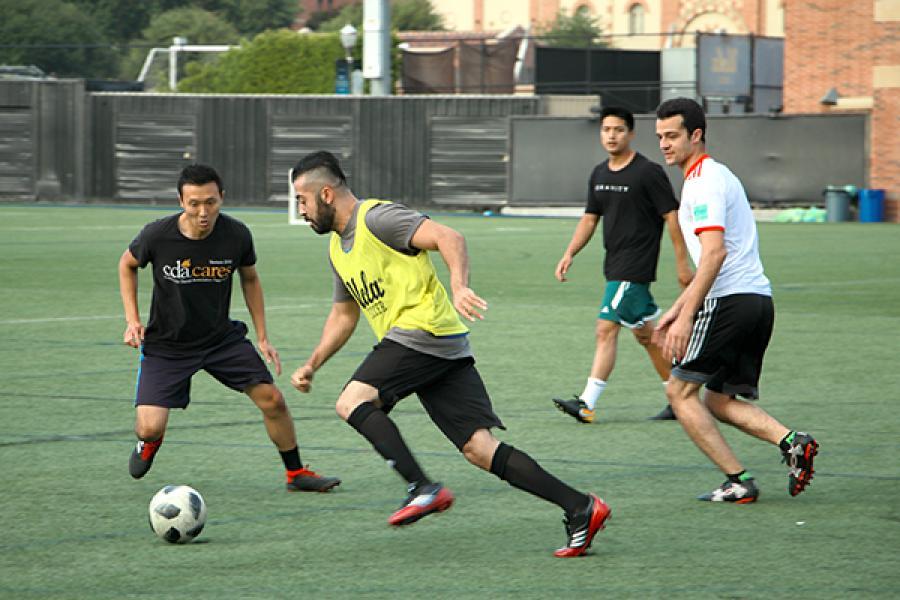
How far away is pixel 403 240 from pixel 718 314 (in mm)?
1697

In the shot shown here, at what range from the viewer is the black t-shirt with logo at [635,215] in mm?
9656

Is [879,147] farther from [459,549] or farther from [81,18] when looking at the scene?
[81,18]

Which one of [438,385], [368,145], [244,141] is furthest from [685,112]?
[244,141]

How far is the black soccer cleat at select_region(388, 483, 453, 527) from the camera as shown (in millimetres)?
6020

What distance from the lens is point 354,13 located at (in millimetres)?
102250

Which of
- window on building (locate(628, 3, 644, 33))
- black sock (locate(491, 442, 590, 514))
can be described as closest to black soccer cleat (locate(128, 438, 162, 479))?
black sock (locate(491, 442, 590, 514))

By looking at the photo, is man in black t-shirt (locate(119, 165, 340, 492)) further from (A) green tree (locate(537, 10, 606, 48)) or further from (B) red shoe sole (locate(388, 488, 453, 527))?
(A) green tree (locate(537, 10, 606, 48))

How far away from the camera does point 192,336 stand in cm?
741

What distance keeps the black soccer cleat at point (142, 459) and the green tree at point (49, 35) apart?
7973 cm

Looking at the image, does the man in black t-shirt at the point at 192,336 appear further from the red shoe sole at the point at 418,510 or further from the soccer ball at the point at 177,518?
the red shoe sole at the point at 418,510

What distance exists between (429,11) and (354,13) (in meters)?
9.18

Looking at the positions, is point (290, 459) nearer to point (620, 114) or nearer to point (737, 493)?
point (737, 493)

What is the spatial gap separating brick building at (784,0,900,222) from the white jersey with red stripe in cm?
2977

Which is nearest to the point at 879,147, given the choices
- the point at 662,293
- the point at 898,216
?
the point at 898,216
